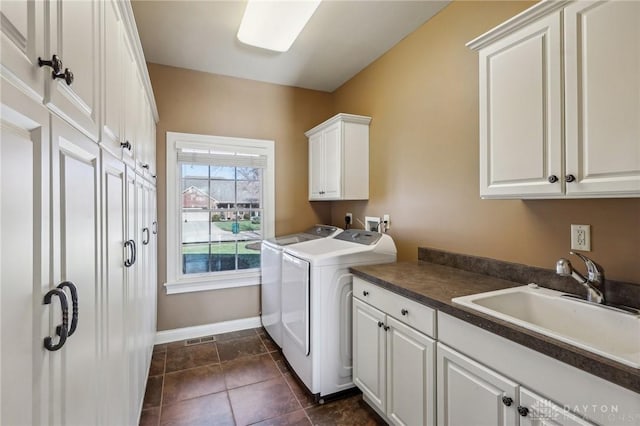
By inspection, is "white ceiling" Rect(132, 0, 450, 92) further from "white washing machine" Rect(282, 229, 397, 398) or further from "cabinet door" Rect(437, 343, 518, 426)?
"cabinet door" Rect(437, 343, 518, 426)

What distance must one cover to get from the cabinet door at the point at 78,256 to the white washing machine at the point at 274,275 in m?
1.71

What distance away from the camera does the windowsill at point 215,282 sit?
2.95m

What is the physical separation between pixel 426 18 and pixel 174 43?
2.05 meters

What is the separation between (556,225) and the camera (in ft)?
4.87

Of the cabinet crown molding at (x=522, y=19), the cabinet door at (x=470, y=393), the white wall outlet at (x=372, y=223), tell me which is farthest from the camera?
the white wall outlet at (x=372, y=223)

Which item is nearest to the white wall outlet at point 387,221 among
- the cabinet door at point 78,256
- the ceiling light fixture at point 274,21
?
the ceiling light fixture at point 274,21

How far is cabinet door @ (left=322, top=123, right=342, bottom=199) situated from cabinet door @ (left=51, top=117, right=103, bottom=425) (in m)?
2.12

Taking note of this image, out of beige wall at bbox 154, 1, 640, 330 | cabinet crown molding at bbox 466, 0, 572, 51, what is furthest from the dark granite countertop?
cabinet crown molding at bbox 466, 0, 572, 51

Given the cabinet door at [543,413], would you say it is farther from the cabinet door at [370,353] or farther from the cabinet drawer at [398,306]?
the cabinet door at [370,353]

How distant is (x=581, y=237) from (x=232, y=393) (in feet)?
7.53

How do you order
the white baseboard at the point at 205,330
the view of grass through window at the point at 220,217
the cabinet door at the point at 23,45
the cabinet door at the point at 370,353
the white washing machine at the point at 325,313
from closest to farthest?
the cabinet door at the point at 23,45 < the cabinet door at the point at 370,353 < the white washing machine at the point at 325,313 < the white baseboard at the point at 205,330 < the view of grass through window at the point at 220,217

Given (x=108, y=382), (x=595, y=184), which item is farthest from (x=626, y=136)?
(x=108, y=382)

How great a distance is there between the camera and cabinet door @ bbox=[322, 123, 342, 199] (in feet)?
9.31

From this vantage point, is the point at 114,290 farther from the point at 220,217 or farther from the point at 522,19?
the point at 220,217
